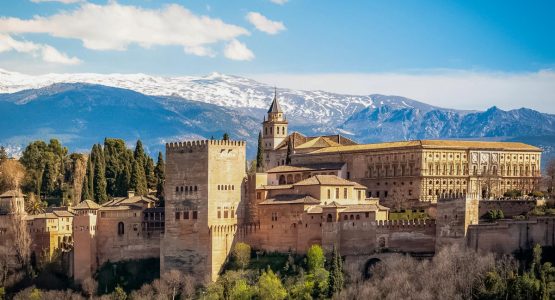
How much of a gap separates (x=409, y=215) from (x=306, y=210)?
331 inches

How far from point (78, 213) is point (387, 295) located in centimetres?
2817

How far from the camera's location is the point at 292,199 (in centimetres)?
7512

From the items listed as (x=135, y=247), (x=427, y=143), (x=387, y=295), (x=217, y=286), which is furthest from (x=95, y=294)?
(x=427, y=143)

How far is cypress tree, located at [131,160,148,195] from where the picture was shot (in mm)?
92125

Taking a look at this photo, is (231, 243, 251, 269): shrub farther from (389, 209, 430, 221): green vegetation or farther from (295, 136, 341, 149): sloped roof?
(295, 136, 341, 149): sloped roof

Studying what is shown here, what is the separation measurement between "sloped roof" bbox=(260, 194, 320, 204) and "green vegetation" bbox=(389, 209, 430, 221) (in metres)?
6.16

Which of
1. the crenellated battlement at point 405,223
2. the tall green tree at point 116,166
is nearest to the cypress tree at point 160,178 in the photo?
the tall green tree at point 116,166

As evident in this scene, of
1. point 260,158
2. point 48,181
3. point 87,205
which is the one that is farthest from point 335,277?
point 48,181

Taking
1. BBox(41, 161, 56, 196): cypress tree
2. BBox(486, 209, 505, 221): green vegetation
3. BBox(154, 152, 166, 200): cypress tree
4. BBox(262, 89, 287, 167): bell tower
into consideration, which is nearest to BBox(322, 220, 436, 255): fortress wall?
BBox(486, 209, 505, 221): green vegetation

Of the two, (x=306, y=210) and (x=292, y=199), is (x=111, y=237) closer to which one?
(x=292, y=199)

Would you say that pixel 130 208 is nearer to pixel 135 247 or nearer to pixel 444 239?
pixel 135 247

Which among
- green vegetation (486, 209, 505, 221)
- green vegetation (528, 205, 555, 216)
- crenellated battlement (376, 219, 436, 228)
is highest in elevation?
green vegetation (528, 205, 555, 216)

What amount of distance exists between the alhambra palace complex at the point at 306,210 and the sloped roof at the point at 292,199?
0.10 meters

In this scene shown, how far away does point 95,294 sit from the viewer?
7669 centimetres
